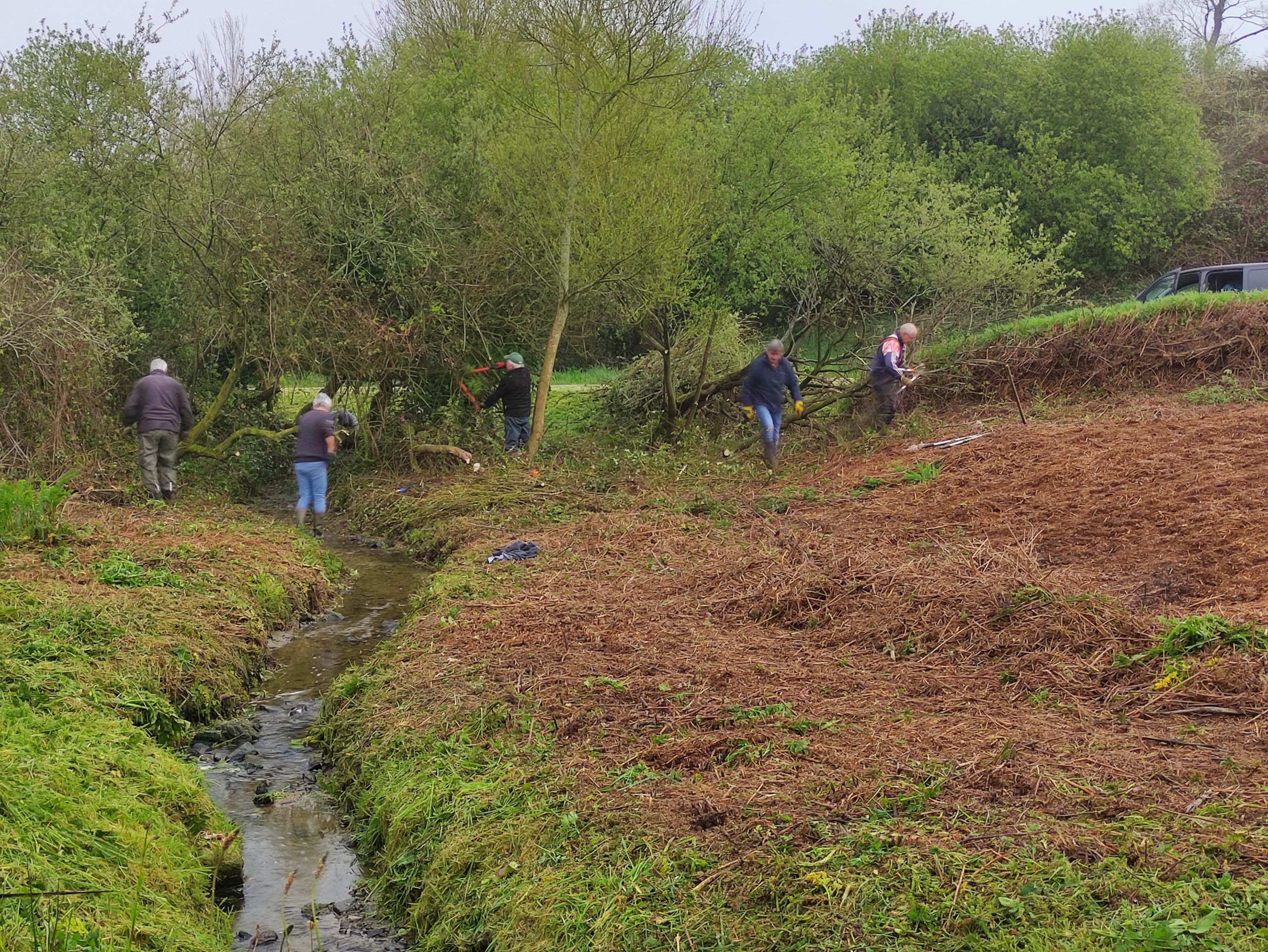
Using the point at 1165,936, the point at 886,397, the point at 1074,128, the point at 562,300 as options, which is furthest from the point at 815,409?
the point at 1074,128

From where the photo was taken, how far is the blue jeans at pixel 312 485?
13547mm

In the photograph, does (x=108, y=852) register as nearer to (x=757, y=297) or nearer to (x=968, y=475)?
(x=968, y=475)

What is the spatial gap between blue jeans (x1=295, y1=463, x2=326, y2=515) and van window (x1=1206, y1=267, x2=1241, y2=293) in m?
15.7

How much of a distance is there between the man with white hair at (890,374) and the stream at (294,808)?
8398 millimetres

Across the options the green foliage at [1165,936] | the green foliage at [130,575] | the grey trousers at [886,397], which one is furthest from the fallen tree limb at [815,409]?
the green foliage at [1165,936]

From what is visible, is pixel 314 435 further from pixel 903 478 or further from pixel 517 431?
pixel 903 478

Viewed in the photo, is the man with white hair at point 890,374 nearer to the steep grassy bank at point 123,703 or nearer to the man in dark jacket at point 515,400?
the man in dark jacket at point 515,400

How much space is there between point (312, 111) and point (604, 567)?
944 cm

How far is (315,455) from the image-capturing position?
527 inches

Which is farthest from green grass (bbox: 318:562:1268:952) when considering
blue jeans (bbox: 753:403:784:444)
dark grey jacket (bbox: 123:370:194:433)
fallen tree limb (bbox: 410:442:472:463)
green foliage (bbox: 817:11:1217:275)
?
green foliage (bbox: 817:11:1217:275)

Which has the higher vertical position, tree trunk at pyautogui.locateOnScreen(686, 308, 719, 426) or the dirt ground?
tree trunk at pyautogui.locateOnScreen(686, 308, 719, 426)

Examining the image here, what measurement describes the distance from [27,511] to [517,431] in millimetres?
7890

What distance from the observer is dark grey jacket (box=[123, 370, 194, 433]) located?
1370 centimetres

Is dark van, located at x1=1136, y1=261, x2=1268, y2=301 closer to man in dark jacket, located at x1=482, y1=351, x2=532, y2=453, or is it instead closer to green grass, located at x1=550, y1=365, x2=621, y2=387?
green grass, located at x1=550, y1=365, x2=621, y2=387
